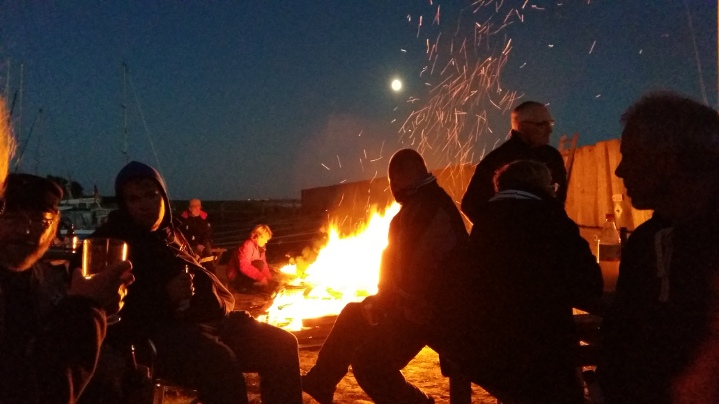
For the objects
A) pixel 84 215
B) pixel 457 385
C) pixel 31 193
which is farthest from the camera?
pixel 84 215

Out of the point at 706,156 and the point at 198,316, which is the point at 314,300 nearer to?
the point at 198,316

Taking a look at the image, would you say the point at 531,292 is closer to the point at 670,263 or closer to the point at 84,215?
the point at 670,263

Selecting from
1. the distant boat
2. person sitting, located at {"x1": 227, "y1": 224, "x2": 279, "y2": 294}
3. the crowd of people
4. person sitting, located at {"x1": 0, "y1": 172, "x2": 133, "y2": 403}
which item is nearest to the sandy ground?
the crowd of people

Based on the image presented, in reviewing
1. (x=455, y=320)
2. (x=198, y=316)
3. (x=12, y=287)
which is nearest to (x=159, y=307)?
(x=198, y=316)

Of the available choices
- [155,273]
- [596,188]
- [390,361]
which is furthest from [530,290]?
[596,188]

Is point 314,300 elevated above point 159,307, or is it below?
below

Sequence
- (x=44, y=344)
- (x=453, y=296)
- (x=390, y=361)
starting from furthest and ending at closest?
1. (x=390, y=361)
2. (x=453, y=296)
3. (x=44, y=344)

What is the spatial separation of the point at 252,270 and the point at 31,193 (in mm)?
7105

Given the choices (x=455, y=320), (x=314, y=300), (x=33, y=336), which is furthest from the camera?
(x=314, y=300)

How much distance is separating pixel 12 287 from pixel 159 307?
1250 mm

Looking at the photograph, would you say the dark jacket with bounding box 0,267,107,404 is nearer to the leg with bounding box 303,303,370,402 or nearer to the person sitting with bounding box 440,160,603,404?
the person sitting with bounding box 440,160,603,404

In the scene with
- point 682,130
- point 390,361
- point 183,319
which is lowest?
point 390,361

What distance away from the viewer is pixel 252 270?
916 centimetres

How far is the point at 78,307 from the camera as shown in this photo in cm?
169
